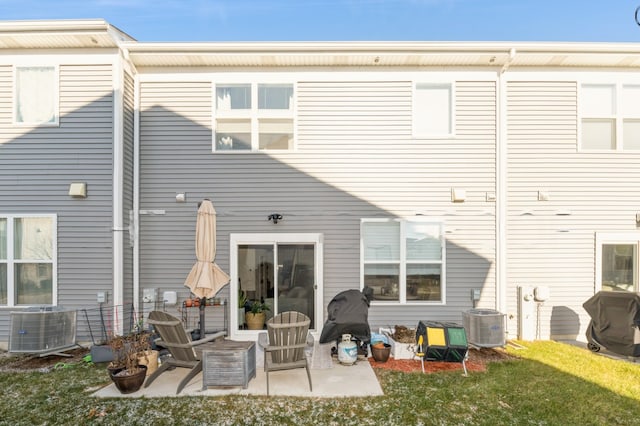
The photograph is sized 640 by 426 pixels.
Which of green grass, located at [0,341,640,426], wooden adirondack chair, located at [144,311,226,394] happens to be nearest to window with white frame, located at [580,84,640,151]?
green grass, located at [0,341,640,426]

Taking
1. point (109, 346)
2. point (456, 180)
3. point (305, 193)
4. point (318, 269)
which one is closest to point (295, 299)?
point (318, 269)

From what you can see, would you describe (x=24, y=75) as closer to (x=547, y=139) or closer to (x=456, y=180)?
(x=456, y=180)

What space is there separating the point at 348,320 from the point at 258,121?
4129 millimetres

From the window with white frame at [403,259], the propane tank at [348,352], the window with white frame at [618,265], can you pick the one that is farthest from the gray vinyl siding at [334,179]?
the window with white frame at [618,265]

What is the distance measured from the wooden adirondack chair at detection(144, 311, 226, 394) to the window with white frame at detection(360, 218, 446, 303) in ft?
11.0

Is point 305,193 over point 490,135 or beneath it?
beneath

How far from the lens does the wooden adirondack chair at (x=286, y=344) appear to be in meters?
4.61

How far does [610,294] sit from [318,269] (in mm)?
5111

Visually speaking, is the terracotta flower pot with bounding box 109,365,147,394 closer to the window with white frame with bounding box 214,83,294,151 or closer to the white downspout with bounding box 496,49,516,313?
the window with white frame with bounding box 214,83,294,151

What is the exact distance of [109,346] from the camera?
565 centimetres

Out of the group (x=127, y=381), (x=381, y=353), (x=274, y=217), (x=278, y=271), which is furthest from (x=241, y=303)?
(x=381, y=353)

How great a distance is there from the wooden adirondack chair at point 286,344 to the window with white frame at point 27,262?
15.4ft

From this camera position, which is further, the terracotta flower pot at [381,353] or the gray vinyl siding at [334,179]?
the gray vinyl siding at [334,179]

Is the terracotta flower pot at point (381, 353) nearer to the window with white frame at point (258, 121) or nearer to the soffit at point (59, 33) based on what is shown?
the window with white frame at point (258, 121)
